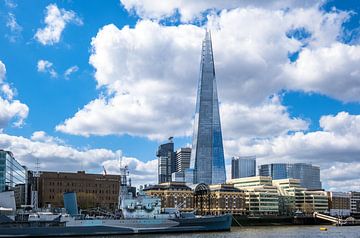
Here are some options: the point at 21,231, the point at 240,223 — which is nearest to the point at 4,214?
the point at 21,231

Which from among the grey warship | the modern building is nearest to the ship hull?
the grey warship

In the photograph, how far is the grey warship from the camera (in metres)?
91.7

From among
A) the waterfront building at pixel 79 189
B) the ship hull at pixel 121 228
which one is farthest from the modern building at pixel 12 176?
the ship hull at pixel 121 228

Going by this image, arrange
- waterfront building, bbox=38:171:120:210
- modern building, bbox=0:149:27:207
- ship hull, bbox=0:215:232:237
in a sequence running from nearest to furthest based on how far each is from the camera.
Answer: ship hull, bbox=0:215:232:237, modern building, bbox=0:149:27:207, waterfront building, bbox=38:171:120:210

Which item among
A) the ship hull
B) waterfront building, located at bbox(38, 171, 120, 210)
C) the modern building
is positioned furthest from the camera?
waterfront building, located at bbox(38, 171, 120, 210)

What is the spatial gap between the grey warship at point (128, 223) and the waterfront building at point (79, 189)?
7586 cm

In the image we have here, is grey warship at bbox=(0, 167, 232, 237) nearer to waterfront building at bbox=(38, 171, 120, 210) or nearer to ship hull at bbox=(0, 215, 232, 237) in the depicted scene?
ship hull at bbox=(0, 215, 232, 237)

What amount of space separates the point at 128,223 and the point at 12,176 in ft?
240

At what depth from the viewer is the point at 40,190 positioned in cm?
18775

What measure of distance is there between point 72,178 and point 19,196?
66.2ft

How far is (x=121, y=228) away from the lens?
97.4m

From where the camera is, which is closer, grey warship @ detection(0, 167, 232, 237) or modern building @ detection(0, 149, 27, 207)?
grey warship @ detection(0, 167, 232, 237)

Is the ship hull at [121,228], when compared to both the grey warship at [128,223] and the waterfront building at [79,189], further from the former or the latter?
the waterfront building at [79,189]

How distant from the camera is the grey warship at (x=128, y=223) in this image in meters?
91.7
